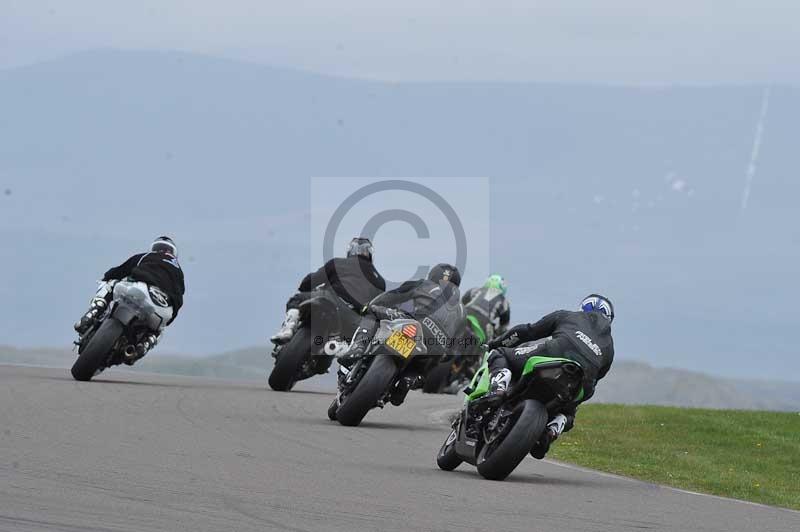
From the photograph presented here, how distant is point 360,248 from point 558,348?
7.65 meters

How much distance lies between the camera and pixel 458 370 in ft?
83.6

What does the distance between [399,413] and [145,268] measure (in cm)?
349

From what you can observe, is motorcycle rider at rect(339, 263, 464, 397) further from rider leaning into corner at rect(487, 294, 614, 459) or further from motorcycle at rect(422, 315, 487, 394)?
motorcycle at rect(422, 315, 487, 394)

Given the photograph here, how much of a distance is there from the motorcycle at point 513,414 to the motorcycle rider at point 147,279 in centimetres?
800

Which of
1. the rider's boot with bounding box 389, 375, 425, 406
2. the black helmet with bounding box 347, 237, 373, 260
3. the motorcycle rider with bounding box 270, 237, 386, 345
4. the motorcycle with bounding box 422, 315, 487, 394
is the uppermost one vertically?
the black helmet with bounding box 347, 237, 373, 260

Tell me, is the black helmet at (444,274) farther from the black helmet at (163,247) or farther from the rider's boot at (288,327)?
the black helmet at (163,247)

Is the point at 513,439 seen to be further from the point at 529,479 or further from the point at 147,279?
the point at 147,279

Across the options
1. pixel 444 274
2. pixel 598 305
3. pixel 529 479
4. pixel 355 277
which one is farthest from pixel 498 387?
pixel 355 277

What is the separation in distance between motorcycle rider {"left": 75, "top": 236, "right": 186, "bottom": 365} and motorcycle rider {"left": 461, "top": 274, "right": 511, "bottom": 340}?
550 centimetres

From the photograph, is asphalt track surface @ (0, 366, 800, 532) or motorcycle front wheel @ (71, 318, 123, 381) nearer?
asphalt track surface @ (0, 366, 800, 532)

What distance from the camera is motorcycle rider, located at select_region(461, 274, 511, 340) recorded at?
82.6 ft

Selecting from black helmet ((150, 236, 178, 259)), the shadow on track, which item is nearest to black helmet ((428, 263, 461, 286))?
the shadow on track

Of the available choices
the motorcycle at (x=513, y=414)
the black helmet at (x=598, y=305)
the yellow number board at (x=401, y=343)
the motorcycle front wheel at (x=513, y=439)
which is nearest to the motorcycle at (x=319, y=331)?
the yellow number board at (x=401, y=343)

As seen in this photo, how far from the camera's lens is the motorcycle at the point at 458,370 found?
24438 millimetres
